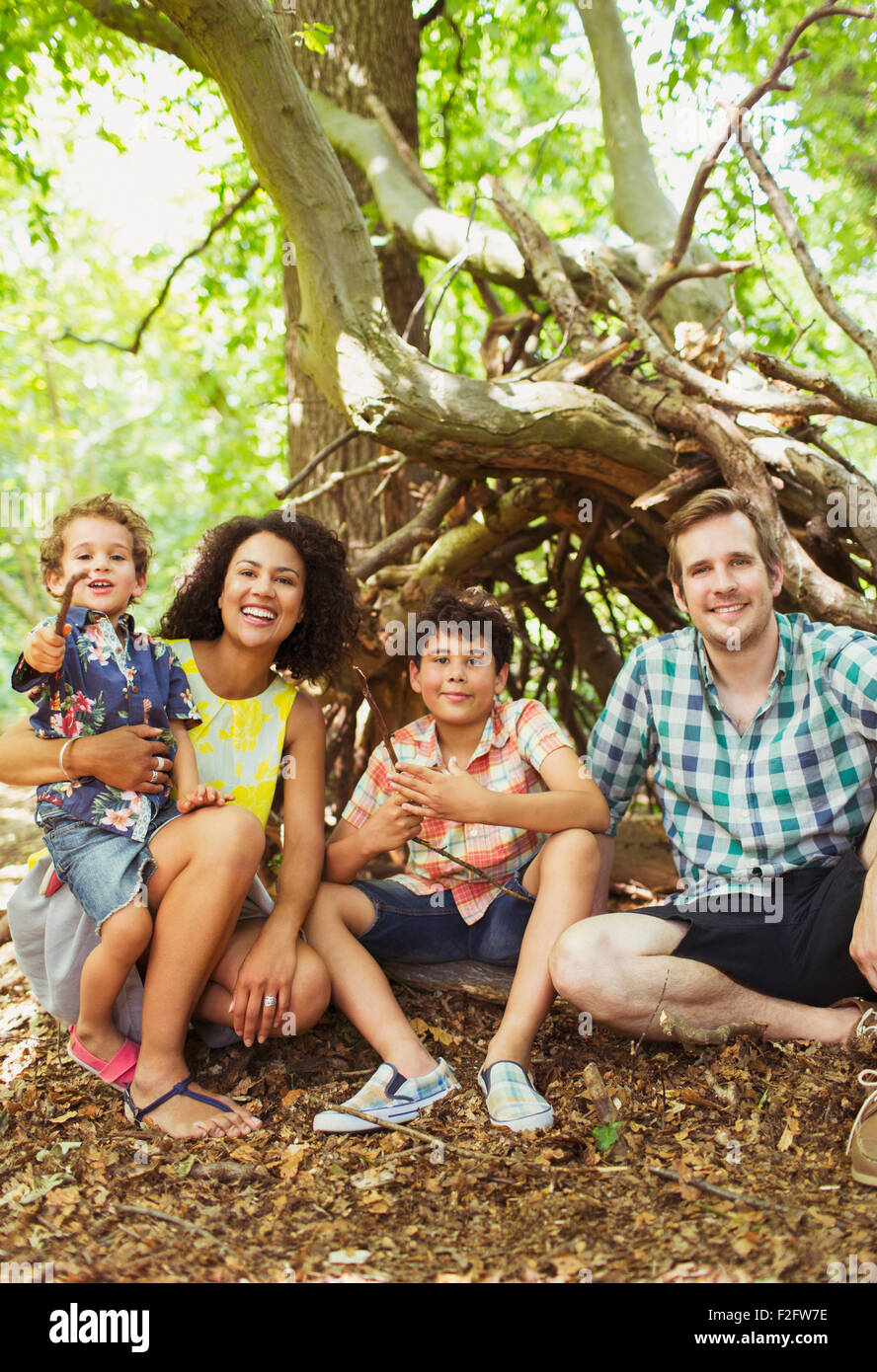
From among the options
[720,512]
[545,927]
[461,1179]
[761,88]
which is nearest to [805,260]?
[761,88]

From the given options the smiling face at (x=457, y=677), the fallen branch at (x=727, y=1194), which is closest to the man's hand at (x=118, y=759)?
the smiling face at (x=457, y=677)

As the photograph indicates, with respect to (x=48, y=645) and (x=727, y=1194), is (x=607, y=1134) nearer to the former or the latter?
(x=727, y=1194)

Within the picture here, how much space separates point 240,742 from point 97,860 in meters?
0.52

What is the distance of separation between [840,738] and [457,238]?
2.59 metres

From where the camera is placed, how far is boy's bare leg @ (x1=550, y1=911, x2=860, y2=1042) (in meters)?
2.32

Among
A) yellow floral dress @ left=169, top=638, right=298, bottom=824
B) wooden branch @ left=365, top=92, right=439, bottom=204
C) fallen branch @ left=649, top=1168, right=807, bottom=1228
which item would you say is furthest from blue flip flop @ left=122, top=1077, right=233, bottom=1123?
wooden branch @ left=365, top=92, right=439, bottom=204

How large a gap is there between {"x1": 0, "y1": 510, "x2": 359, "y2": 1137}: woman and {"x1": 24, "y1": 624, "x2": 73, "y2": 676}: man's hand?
0.21 m

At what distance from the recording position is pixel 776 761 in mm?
2518

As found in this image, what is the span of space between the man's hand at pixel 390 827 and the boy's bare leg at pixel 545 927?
0.35m

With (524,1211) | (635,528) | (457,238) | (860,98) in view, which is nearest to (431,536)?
(635,528)

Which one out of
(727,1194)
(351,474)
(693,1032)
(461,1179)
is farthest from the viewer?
(351,474)

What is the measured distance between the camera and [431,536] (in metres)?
3.81

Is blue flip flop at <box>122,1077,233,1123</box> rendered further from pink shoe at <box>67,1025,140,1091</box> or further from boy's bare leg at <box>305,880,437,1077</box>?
boy's bare leg at <box>305,880,437,1077</box>

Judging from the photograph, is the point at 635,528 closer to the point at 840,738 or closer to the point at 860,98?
the point at 840,738
